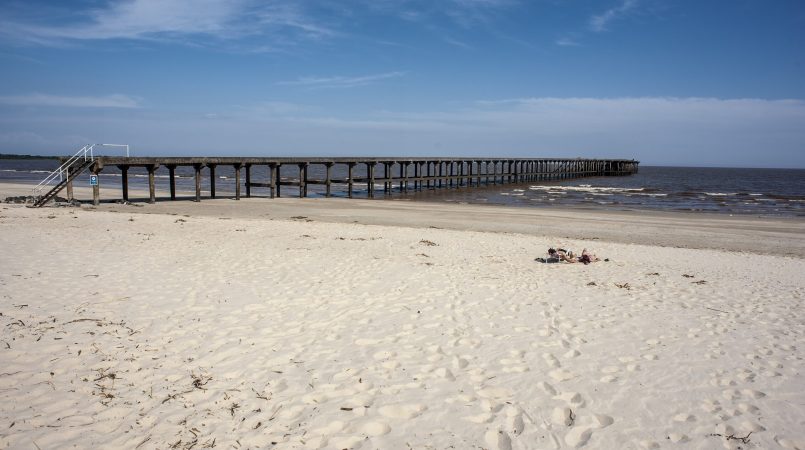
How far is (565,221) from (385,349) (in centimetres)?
1589

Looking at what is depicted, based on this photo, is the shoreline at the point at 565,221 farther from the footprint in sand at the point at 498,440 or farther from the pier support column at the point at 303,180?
the footprint in sand at the point at 498,440

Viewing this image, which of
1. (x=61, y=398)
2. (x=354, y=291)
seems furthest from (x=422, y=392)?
(x=354, y=291)

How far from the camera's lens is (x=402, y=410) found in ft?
12.9

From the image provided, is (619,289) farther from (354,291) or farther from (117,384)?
(117,384)

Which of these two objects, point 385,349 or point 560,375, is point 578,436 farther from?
point 385,349

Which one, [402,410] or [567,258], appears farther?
[567,258]

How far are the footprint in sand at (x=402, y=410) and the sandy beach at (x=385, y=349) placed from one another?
2 centimetres

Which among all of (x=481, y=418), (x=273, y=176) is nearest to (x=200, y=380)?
(x=481, y=418)

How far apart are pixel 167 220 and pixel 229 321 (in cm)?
1053

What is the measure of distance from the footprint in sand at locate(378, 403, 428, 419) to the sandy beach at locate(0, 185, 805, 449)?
0.02 metres

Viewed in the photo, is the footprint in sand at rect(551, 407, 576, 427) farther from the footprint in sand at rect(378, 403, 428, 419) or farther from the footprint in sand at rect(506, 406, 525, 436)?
the footprint in sand at rect(378, 403, 428, 419)

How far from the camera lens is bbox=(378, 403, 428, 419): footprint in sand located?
3846 mm

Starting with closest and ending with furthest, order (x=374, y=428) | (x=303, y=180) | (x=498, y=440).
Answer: (x=498, y=440) < (x=374, y=428) < (x=303, y=180)

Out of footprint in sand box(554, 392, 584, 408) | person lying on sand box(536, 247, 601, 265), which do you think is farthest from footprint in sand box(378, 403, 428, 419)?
person lying on sand box(536, 247, 601, 265)
